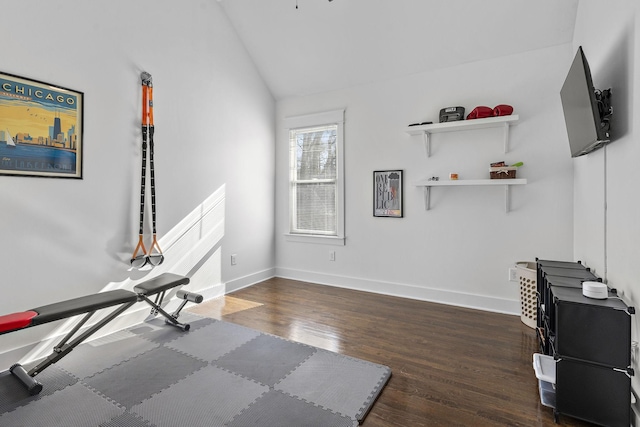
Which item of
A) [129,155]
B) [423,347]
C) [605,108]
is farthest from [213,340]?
[605,108]

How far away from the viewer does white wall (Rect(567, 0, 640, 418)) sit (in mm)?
1628

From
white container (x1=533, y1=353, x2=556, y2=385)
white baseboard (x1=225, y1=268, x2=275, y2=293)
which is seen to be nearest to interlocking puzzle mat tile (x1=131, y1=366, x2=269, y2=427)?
white container (x1=533, y1=353, x2=556, y2=385)

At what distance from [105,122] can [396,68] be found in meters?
2.95

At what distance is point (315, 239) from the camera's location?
14.5 feet

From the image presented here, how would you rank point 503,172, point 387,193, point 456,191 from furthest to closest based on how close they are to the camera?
1. point 387,193
2. point 456,191
3. point 503,172

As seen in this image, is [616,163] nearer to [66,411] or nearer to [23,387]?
[66,411]

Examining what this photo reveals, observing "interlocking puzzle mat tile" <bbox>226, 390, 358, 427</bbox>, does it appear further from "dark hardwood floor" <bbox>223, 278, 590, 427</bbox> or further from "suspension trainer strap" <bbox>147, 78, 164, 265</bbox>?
"suspension trainer strap" <bbox>147, 78, 164, 265</bbox>

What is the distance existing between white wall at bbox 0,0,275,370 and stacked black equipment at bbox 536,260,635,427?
3145 millimetres

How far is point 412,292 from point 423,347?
4.17ft

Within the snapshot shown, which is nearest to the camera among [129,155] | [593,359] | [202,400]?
[593,359]

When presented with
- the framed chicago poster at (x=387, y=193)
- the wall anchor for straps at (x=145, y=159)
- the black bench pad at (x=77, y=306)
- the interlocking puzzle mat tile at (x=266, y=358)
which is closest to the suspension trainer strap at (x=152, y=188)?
the wall anchor for straps at (x=145, y=159)

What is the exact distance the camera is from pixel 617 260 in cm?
183

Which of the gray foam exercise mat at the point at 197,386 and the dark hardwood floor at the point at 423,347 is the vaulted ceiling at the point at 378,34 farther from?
the gray foam exercise mat at the point at 197,386

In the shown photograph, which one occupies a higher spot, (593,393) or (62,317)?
(62,317)
